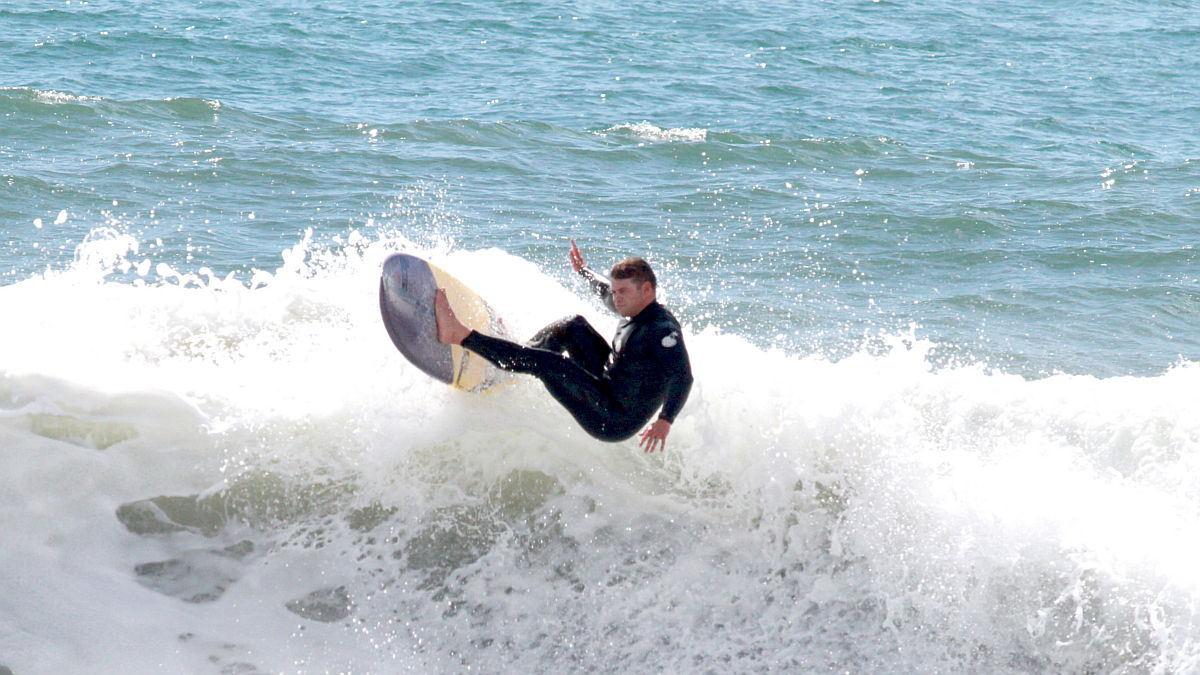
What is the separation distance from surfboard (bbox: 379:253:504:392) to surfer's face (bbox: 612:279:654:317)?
3.02ft

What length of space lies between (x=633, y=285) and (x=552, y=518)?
138 centimetres

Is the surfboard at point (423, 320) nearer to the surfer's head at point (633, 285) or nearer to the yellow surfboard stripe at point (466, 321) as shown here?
the yellow surfboard stripe at point (466, 321)

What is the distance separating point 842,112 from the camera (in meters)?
16.6

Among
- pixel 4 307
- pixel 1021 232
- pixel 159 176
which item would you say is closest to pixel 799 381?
pixel 4 307

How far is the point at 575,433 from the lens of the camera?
20.3 ft

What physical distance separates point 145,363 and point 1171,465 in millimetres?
6205

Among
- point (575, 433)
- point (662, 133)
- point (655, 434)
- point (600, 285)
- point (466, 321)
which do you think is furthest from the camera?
point (662, 133)

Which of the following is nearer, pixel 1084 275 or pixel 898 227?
pixel 1084 275

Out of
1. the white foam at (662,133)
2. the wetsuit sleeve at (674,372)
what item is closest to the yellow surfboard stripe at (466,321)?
the wetsuit sleeve at (674,372)

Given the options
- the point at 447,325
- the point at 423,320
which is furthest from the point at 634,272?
the point at 423,320

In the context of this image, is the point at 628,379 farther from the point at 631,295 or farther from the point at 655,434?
the point at 631,295

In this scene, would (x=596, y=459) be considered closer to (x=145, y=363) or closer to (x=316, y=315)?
(x=316, y=315)

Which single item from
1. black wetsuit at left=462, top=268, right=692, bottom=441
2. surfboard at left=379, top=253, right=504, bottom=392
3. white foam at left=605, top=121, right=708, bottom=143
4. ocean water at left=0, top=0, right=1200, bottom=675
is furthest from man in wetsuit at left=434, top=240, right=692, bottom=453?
white foam at left=605, top=121, right=708, bottom=143

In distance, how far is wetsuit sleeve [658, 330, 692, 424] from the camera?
541cm
